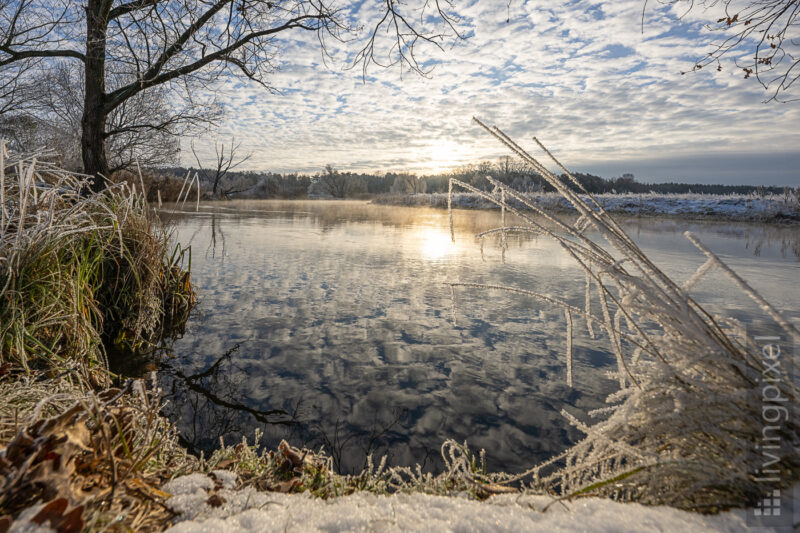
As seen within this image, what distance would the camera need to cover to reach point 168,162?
1970 cm

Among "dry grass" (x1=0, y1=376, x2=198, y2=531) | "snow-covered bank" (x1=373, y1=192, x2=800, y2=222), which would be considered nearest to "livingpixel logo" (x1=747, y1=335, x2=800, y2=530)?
"dry grass" (x1=0, y1=376, x2=198, y2=531)

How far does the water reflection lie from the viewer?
81.4 inches

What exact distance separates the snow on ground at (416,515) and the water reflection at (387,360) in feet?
2.53

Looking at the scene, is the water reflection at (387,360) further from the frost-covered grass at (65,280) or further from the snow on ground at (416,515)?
the snow on ground at (416,515)

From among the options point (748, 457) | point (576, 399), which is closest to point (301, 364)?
point (576, 399)

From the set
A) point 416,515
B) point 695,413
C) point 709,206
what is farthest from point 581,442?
point 709,206

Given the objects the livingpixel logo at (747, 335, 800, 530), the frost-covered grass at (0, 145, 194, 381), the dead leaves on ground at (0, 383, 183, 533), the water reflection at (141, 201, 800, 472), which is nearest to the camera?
the dead leaves on ground at (0, 383, 183, 533)

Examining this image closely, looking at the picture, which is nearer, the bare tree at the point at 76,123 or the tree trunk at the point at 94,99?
the tree trunk at the point at 94,99

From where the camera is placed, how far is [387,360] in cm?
288

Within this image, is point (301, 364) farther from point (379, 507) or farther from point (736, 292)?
point (736, 292)

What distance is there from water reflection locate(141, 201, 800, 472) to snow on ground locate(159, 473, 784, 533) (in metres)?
0.77

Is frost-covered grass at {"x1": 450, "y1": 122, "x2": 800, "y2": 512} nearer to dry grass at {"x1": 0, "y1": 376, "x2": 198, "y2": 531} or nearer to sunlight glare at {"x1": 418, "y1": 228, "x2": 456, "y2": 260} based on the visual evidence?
dry grass at {"x1": 0, "y1": 376, "x2": 198, "y2": 531}

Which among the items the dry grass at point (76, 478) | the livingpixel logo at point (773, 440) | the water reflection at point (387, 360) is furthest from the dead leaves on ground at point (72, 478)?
the livingpixel logo at point (773, 440)

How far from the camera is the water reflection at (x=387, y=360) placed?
2.07m
